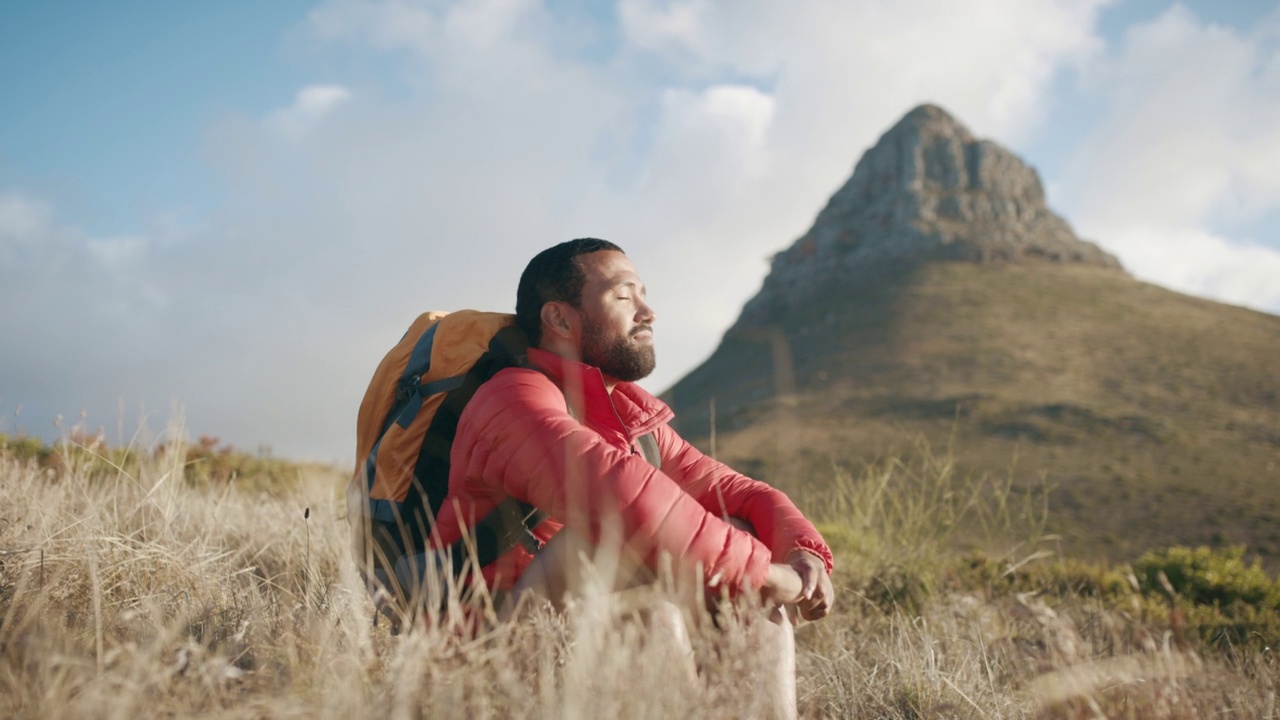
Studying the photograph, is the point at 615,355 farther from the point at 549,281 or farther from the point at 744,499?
the point at 744,499

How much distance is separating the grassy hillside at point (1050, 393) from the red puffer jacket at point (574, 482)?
93.7 ft

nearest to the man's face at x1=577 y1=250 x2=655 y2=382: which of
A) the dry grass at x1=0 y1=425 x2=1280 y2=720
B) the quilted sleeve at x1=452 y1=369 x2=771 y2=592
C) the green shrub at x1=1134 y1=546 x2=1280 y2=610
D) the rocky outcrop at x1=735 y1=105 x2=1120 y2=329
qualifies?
the quilted sleeve at x1=452 y1=369 x2=771 y2=592

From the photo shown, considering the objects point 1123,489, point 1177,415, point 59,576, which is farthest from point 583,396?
point 1177,415

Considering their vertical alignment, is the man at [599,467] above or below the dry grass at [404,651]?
above

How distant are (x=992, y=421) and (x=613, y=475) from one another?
51915mm

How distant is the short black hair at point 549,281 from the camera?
2682mm

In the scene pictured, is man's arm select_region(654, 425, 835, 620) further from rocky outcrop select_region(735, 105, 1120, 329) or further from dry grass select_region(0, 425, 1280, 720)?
rocky outcrop select_region(735, 105, 1120, 329)

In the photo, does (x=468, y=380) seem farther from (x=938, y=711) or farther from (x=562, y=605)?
(x=938, y=711)

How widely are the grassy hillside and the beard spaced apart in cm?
2839

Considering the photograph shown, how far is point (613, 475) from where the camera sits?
199 cm

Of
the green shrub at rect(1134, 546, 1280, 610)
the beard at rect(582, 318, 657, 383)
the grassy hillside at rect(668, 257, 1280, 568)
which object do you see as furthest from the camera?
the grassy hillside at rect(668, 257, 1280, 568)

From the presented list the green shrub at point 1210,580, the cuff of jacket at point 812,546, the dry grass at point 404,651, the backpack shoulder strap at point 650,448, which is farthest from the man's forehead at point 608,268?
the green shrub at point 1210,580

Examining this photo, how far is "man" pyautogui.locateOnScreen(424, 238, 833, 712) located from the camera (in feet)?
6.54

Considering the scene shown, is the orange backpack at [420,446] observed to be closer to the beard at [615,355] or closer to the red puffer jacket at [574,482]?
the red puffer jacket at [574,482]
